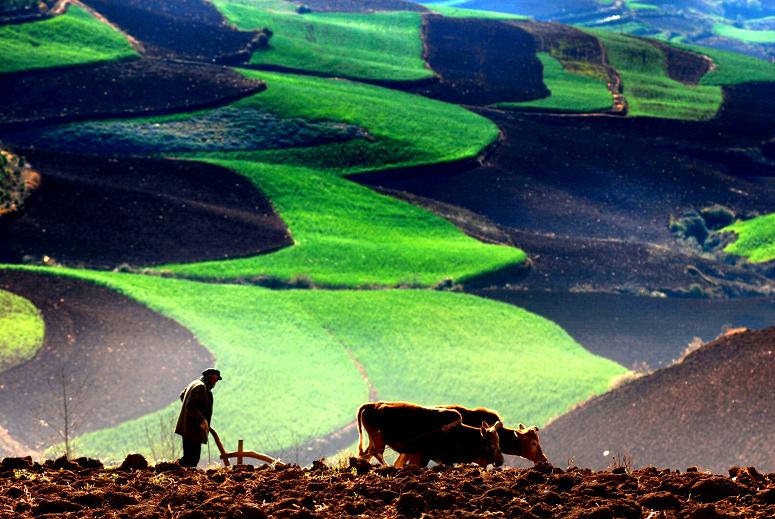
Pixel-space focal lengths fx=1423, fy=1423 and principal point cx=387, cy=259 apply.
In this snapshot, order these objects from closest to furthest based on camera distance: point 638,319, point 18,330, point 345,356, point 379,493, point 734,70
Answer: point 379,493
point 18,330
point 345,356
point 638,319
point 734,70

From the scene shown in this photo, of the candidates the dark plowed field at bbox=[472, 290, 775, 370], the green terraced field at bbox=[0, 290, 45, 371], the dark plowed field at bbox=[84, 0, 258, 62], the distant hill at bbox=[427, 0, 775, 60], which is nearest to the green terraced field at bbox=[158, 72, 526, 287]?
the dark plowed field at bbox=[472, 290, 775, 370]

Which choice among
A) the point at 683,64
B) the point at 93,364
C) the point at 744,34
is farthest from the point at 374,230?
the point at 744,34

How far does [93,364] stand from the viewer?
123ft

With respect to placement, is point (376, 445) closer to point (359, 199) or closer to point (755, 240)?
point (359, 199)

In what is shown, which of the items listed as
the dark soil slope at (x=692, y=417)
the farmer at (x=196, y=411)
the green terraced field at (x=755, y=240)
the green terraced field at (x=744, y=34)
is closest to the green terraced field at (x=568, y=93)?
the green terraced field at (x=755, y=240)

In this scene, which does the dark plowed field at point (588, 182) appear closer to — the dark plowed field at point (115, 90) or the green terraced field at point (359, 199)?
the green terraced field at point (359, 199)

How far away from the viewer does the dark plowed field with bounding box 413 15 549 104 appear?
8244cm

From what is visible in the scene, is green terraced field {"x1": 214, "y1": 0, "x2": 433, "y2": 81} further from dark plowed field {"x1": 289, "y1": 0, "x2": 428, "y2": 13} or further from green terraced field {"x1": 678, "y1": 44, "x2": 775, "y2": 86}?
green terraced field {"x1": 678, "y1": 44, "x2": 775, "y2": 86}

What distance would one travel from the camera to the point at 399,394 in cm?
3978

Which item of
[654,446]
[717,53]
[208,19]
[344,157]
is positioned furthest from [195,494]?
[717,53]

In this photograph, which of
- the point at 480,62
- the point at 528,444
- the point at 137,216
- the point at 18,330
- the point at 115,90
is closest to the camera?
the point at 528,444

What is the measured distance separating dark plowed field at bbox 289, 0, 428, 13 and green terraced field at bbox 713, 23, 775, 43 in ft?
237

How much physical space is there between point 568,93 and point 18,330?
165ft

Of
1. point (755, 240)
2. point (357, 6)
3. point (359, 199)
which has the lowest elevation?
point (755, 240)
